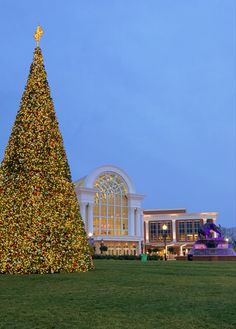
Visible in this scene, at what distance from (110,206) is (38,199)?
60341mm

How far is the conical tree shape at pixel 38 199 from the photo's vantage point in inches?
526

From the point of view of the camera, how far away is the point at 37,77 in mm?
15062

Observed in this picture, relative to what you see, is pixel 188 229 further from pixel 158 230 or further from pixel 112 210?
pixel 112 210

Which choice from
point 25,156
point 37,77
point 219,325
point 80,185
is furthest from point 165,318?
point 80,185

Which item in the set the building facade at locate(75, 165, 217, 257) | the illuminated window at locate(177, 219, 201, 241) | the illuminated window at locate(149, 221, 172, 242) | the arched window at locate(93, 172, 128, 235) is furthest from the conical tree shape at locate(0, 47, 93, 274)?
the illuminated window at locate(149, 221, 172, 242)

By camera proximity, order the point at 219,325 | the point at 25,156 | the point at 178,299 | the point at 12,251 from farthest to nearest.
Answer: the point at 25,156 → the point at 12,251 → the point at 178,299 → the point at 219,325

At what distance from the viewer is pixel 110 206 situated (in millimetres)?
73812

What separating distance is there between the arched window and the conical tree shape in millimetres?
57109

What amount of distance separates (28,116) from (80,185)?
56.4 meters

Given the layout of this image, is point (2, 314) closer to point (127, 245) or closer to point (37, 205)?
point (37, 205)

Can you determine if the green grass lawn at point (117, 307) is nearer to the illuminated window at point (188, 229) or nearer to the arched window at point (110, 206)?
the arched window at point (110, 206)

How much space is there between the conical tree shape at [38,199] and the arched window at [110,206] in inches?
2248

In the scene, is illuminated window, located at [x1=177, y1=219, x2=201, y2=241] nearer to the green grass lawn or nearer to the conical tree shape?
the conical tree shape

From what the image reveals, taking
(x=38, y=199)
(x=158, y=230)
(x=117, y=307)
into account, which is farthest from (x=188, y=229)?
(x=117, y=307)
